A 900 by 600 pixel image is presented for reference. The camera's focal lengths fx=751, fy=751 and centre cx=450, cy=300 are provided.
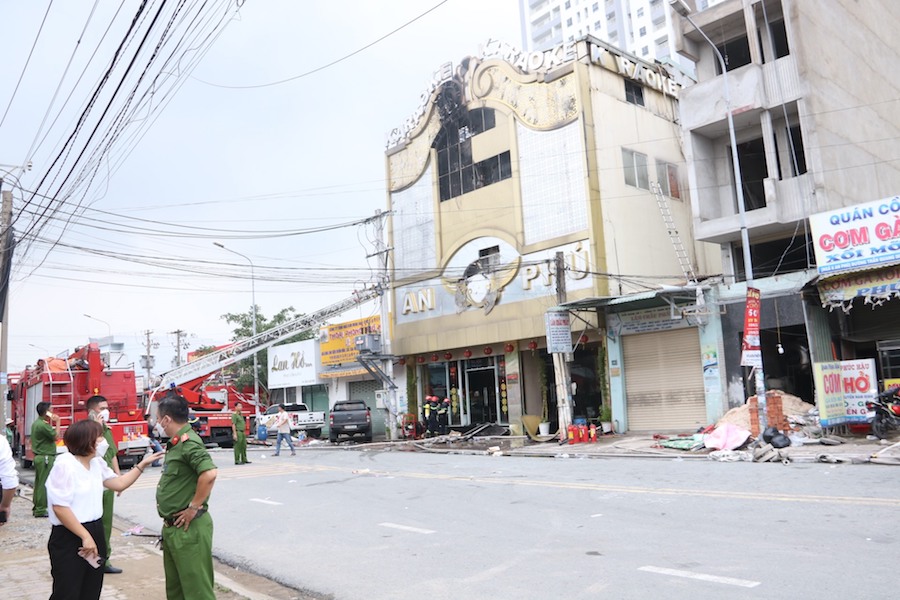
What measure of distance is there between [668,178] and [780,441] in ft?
48.9

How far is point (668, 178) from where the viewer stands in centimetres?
2927

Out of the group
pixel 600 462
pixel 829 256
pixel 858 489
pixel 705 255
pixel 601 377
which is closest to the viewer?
pixel 858 489

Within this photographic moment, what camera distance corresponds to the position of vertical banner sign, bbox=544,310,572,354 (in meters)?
23.5

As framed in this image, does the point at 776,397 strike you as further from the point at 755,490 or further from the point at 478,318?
the point at 478,318

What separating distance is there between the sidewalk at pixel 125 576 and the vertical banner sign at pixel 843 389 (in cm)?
1462

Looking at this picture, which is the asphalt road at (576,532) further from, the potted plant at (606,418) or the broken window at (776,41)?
the broken window at (776,41)

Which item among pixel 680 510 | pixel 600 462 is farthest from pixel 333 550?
pixel 600 462

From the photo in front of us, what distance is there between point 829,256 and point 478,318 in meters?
13.7

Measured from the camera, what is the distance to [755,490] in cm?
1104

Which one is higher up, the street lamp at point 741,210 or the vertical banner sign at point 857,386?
the street lamp at point 741,210

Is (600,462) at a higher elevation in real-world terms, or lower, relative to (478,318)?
lower

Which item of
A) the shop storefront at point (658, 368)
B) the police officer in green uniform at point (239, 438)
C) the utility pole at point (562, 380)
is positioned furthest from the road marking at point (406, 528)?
the shop storefront at point (658, 368)

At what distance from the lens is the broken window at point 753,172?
26.0 meters

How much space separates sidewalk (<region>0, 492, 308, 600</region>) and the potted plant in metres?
17.4
